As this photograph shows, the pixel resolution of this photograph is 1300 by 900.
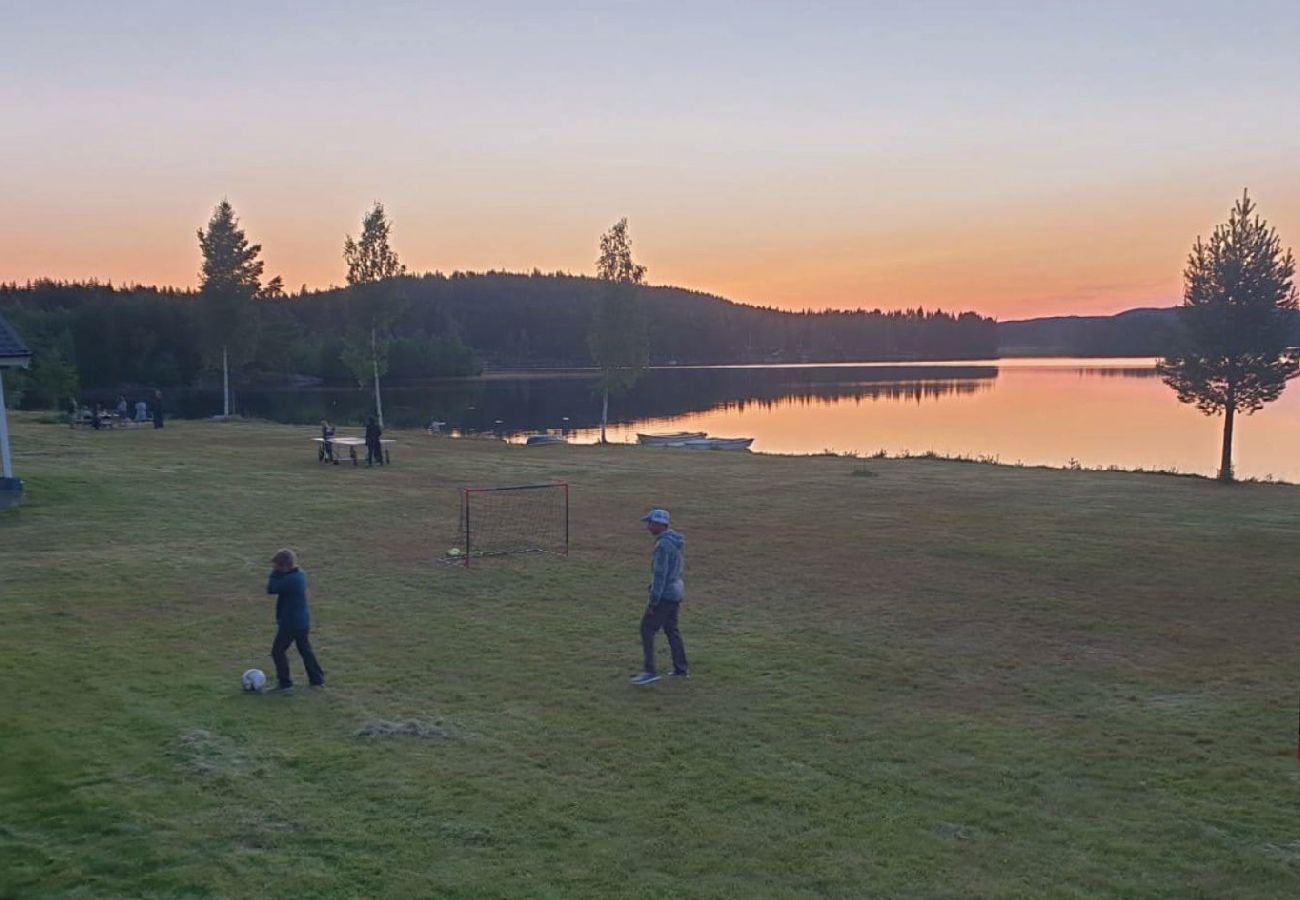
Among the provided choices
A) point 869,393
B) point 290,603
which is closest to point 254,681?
point 290,603

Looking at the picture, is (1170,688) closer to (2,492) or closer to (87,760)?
(87,760)

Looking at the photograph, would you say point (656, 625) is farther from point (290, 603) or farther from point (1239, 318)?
point (1239, 318)

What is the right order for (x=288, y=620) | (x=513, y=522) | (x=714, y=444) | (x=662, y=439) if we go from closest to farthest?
(x=288, y=620) → (x=513, y=522) → (x=714, y=444) → (x=662, y=439)

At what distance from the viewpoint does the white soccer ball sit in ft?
36.8

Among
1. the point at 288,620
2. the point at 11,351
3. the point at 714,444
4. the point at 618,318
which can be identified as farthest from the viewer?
the point at 618,318

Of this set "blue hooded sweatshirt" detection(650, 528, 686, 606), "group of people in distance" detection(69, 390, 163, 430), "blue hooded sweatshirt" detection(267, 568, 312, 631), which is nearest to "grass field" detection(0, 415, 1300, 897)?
"blue hooded sweatshirt" detection(267, 568, 312, 631)

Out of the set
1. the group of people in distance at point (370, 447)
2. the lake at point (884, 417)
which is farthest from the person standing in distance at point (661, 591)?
the lake at point (884, 417)

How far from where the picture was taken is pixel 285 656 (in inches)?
451

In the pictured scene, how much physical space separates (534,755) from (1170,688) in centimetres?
750

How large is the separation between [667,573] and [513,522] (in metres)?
12.8

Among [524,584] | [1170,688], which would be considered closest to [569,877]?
[1170,688]

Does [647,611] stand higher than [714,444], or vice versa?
[647,611]

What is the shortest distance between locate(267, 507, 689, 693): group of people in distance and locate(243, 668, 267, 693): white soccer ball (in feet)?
0.60

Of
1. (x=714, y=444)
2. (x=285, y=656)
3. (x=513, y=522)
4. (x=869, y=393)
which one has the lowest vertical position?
(x=513, y=522)
